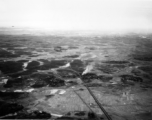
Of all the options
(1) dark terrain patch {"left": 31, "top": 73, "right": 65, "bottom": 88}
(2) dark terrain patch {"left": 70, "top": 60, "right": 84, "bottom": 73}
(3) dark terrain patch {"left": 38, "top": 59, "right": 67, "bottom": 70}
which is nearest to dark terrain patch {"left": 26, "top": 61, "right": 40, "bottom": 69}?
(3) dark terrain patch {"left": 38, "top": 59, "right": 67, "bottom": 70}

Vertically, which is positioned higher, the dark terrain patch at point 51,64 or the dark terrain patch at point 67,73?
the dark terrain patch at point 51,64

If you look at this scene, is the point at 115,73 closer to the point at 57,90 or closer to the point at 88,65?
the point at 88,65

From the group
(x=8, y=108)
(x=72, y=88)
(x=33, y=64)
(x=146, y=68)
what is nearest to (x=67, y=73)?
(x=72, y=88)

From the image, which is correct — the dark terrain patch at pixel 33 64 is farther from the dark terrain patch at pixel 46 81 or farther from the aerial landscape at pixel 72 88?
the dark terrain patch at pixel 46 81

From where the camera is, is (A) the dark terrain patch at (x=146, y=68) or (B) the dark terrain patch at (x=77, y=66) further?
(B) the dark terrain patch at (x=77, y=66)

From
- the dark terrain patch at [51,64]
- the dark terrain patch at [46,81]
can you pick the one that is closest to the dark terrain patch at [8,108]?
the dark terrain patch at [46,81]

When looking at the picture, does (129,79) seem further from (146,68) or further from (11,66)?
(11,66)

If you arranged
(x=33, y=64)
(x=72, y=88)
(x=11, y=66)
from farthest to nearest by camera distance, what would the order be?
(x=33, y=64) < (x=11, y=66) < (x=72, y=88)

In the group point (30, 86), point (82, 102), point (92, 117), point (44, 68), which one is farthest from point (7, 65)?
point (92, 117)

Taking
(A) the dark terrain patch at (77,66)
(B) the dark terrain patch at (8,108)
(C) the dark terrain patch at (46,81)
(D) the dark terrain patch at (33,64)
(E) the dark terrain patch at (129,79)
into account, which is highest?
(D) the dark terrain patch at (33,64)

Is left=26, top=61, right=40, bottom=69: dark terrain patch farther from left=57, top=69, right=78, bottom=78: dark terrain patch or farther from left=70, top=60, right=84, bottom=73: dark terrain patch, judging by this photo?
left=70, top=60, right=84, bottom=73: dark terrain patch

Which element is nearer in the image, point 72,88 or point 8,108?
point 8,108

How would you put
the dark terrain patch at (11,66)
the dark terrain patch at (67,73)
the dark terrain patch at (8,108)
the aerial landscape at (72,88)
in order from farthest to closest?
the dark terrain patch at (11,66), the dark terrain patch at (67,73), the aerial landscape at (72,88), the dark terrain patch at (8,108)
